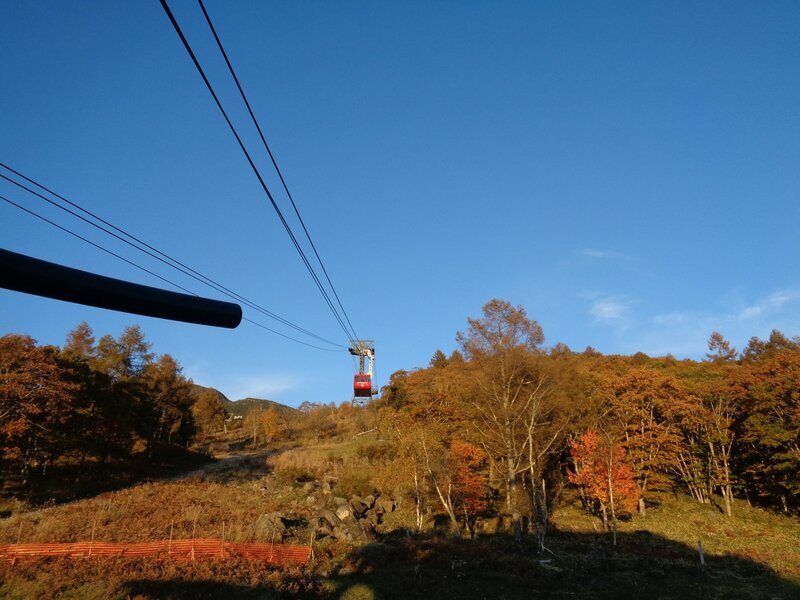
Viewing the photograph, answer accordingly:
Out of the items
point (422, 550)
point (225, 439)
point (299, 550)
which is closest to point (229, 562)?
point (299, 550)

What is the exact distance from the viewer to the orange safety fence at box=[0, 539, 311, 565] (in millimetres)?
19766

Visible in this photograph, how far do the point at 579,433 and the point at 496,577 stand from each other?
88.6 feet

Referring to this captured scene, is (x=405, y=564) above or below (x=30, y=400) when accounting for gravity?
below

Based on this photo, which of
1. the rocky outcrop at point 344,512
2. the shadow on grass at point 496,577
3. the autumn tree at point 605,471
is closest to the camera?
the shadow on grass at point 496,577

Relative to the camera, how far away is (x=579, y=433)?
1709 inches

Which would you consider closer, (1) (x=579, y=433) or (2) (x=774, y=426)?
(2) (x=774, y=426)

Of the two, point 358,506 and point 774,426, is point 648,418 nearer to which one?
point 774,426

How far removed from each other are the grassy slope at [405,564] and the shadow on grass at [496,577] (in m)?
0.07

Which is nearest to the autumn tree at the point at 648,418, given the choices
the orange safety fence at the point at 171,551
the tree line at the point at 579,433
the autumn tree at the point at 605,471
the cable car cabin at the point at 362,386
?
Answer: the tree line at the point at 579,433

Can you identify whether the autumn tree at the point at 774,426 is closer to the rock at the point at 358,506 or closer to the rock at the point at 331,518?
the rock at the point at 358,506

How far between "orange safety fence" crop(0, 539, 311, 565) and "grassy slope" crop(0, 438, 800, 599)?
47.1 inches

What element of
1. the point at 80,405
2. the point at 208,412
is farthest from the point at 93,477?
the point at 208,412

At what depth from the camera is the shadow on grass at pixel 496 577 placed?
56.2 ft

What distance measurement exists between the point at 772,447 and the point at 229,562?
146 ft
